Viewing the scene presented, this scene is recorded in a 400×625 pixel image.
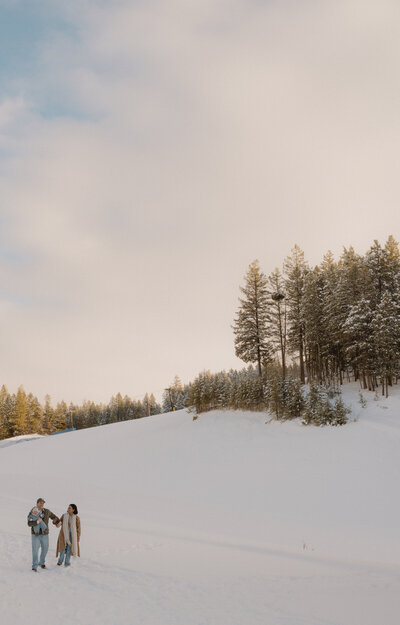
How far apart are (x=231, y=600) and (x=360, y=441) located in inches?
732

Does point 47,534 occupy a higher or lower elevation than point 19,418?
higher

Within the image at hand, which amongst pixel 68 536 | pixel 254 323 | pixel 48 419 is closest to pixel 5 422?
pixel 48 419

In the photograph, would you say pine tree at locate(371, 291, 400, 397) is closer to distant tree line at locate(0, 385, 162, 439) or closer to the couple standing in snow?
the couple standing in snow

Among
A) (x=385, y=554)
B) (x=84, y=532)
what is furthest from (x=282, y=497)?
(x=84, y=532)

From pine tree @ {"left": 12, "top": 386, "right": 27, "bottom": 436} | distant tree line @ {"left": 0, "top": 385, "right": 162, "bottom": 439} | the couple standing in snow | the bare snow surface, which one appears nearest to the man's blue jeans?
the couple standing in snow

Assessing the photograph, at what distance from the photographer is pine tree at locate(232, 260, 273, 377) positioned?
133ft

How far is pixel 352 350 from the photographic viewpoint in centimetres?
3509

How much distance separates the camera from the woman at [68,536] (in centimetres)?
1093

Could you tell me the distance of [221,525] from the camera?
55.0 feet

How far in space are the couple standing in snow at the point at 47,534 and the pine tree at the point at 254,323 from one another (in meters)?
30.1

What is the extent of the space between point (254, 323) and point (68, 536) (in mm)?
31839

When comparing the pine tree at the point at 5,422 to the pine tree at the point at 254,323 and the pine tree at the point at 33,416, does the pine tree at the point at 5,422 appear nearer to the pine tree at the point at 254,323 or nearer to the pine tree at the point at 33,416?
the pine tree at the point at 33,416

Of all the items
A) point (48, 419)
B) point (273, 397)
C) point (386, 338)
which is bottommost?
point (48, 419)

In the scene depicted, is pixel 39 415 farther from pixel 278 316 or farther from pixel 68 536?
pixel 68 536
